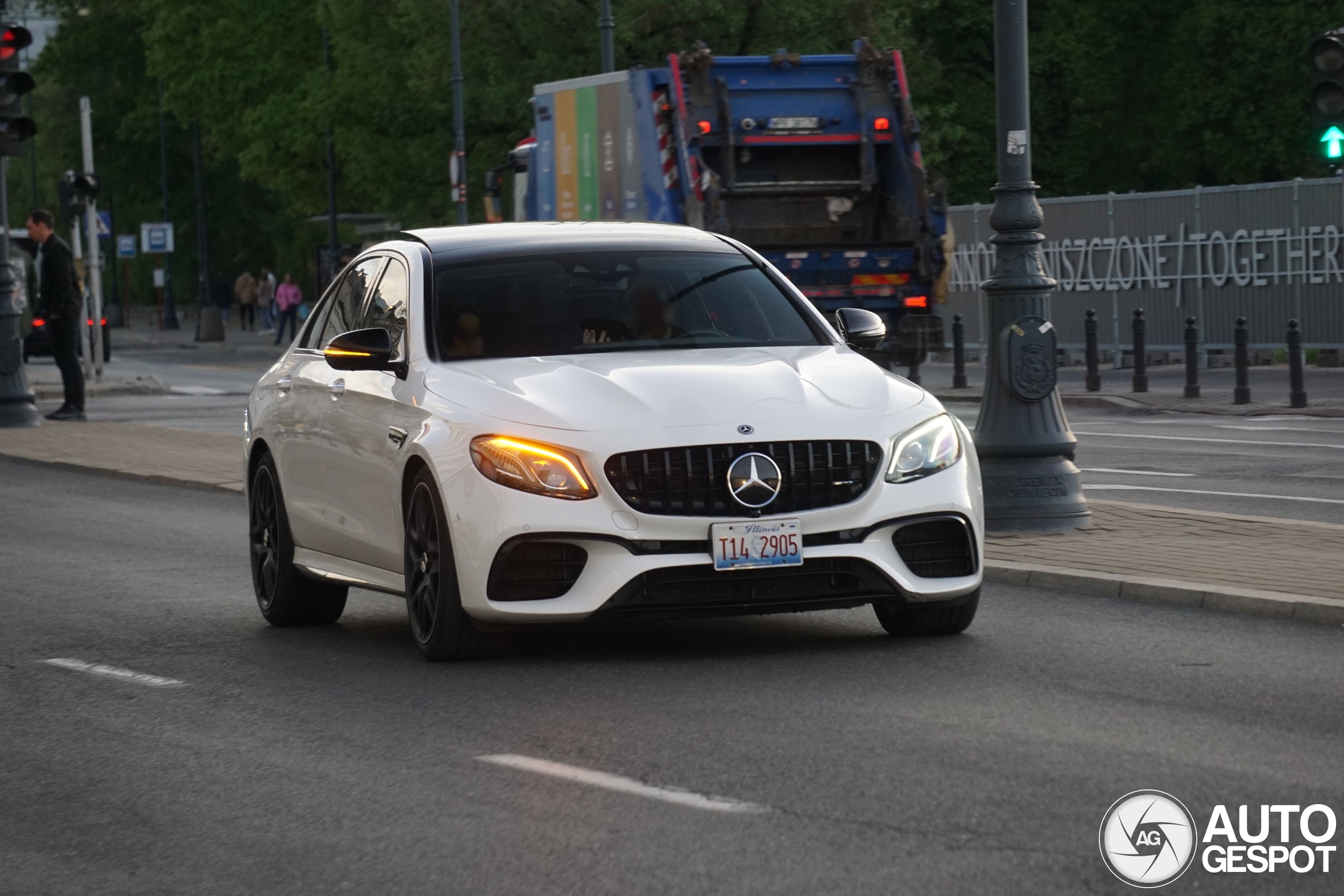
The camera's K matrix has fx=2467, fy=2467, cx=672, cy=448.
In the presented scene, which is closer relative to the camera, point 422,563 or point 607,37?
point 422,563

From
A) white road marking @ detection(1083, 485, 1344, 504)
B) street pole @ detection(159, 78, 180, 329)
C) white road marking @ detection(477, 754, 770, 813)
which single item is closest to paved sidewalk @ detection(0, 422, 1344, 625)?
white road marking @ detection(1083, 485, 1344, 504)

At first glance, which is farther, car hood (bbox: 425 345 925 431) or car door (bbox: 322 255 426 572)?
car door (bbox: 322 255 426 572)

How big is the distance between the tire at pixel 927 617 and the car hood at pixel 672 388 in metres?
0.81

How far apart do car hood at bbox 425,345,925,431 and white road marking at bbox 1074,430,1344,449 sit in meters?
11.2

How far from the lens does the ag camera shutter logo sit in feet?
17.7

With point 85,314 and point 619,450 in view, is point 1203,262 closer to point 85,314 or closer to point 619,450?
point 85,314

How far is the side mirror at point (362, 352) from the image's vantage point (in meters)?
9.50

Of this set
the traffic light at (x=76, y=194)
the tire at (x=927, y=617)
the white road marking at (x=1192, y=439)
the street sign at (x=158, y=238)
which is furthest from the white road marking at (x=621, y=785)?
the street sign at (x=158, y=238)

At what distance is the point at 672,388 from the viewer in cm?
870

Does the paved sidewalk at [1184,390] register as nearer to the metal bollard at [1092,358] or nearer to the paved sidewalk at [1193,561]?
the metal bollard at [1092,358]

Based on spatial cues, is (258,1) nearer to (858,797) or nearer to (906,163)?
(906,163)

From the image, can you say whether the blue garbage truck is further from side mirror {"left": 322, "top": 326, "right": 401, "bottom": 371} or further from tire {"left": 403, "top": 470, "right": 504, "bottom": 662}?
tire {"left": 403, "top": 470, "right": 504, "bottom": 662}

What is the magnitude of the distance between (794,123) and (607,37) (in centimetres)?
1355

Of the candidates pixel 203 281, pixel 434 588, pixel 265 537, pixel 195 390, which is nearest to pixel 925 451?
pixel 434 588
